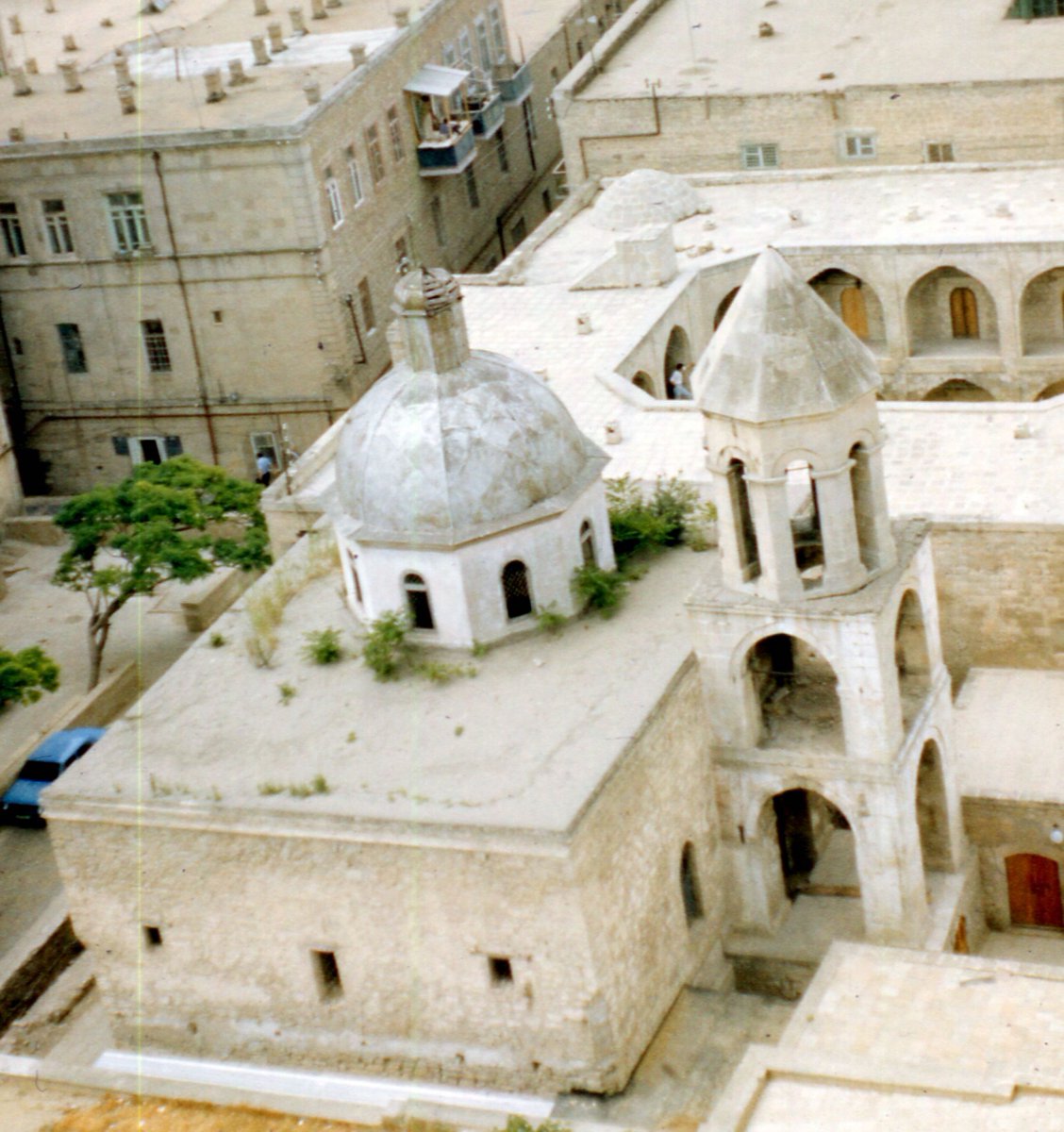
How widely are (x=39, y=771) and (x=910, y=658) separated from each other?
15884 mm

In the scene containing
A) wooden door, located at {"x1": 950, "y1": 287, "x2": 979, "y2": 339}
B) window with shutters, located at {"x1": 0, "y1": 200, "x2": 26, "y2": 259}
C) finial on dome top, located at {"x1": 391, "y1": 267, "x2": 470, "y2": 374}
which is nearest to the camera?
finial on dome top, located at {"x1": 391, "y1": 267, "x2": 470, "y2": 374}

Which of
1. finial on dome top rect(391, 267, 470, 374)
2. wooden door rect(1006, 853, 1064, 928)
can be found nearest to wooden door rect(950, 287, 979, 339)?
wooden door rect(1006, 853, 1064, 928)

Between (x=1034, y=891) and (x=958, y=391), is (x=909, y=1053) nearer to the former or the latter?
(x=1034, y=891)

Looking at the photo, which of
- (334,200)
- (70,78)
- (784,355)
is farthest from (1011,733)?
(70,78)

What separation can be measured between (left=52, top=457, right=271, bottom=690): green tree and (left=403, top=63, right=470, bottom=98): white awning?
1530 centimetres

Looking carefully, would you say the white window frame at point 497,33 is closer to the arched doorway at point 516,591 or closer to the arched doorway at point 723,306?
the arched doorway at point 723,306

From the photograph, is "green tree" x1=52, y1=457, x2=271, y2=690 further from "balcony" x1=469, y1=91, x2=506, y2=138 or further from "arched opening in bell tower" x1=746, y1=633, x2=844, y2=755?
"balcony" x1=469, y1=91, x2=506, y2=138

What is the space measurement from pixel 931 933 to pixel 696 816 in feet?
12.0

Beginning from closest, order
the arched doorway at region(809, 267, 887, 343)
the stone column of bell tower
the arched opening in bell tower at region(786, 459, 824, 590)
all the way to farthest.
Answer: the stone column of bell tower, the arched opening in bell tower at region(786, 459, 824, 590), the arched doorway at region(809, 267, 887, 343)

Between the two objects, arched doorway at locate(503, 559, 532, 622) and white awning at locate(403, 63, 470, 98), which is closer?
→ arched doorway at locate(503, 559, 532, 622)

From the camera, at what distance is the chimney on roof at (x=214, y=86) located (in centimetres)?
5047

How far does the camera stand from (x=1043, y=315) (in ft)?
162

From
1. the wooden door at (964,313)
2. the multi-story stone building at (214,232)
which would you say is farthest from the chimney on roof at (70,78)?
the wooden door at (964,313)

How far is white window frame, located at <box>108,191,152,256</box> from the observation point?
162 ft
